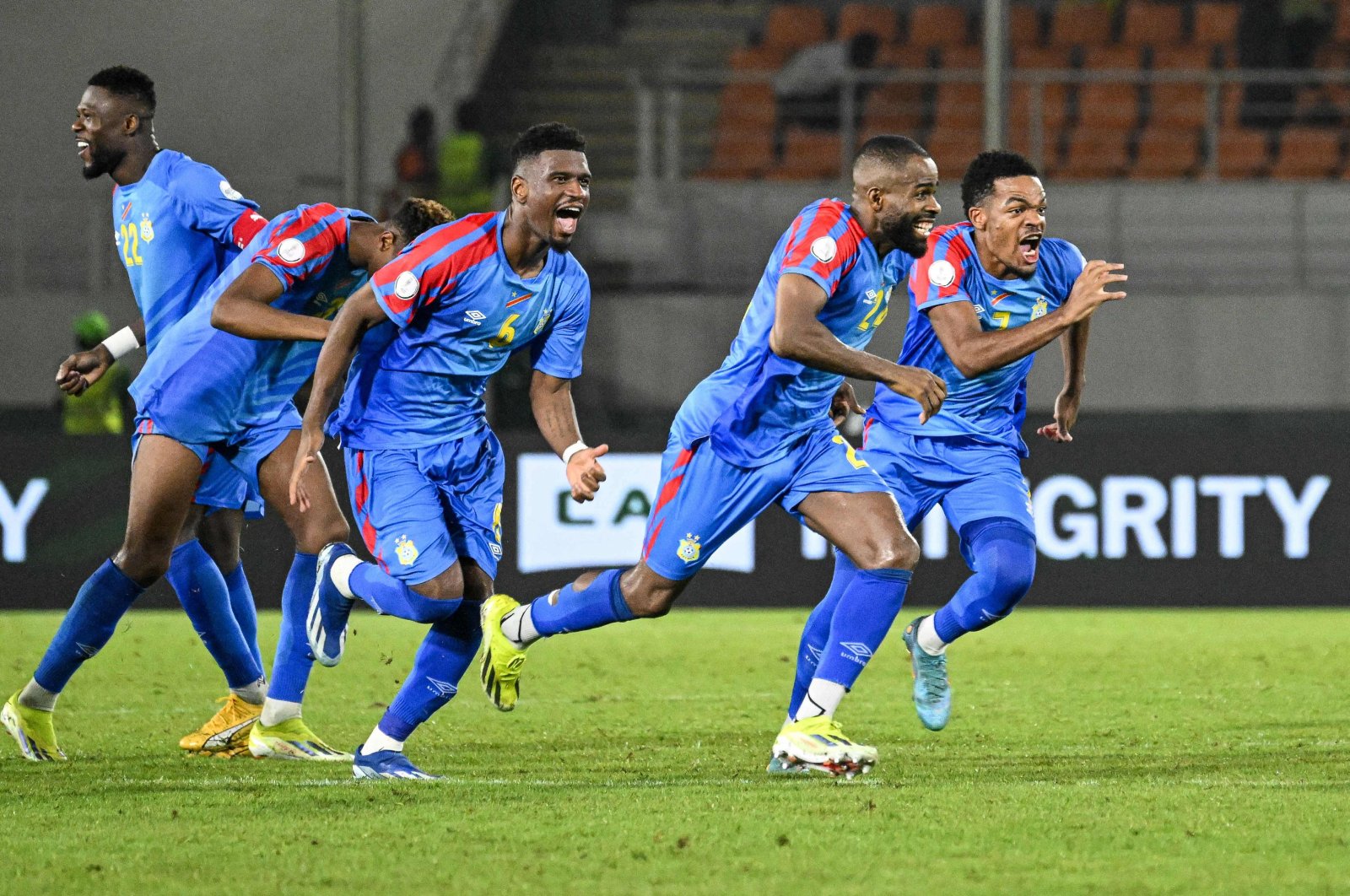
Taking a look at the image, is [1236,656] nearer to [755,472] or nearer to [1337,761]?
[1337,761]

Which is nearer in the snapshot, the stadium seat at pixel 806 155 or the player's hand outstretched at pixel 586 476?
the player's hand outstretched at pixel 586 476

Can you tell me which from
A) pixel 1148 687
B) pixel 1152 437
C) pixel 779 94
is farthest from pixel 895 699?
pixel 779 94

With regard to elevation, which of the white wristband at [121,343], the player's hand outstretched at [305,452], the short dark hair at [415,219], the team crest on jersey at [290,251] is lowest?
the player's hand outstretched at [305,452]

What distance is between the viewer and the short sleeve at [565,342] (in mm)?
5695

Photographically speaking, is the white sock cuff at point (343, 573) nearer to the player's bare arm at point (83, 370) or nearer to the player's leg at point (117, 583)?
the player's leg at point (117, 583)

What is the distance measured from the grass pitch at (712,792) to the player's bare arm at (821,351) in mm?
1091

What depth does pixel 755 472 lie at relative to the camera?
5.61 metres

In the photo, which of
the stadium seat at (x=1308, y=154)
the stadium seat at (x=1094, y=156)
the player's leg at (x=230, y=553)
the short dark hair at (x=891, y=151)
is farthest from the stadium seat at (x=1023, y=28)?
the short dark hair at (x=891, y=151)

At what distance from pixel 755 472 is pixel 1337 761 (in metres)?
1.97

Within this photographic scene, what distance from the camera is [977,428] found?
20.8ft

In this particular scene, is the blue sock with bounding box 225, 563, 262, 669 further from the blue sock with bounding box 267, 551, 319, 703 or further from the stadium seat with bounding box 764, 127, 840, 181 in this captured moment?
the stadium seat with bounding box 764, 127, 840, 181

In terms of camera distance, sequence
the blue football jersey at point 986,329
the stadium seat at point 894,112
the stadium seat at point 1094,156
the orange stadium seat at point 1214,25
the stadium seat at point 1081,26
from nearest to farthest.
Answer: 1. the blue football jersey at point 986,329
2. the stadium seat at point 1094,156
3. the stadium seat at point 894,112
4. the orange stadium seat at point 1214,25
5. the stadium seat at point 1081,26

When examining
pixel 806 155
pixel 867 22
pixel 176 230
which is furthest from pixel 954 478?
pixel 867 22

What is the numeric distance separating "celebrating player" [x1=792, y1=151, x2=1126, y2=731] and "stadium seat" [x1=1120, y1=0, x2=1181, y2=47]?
13020 mm
